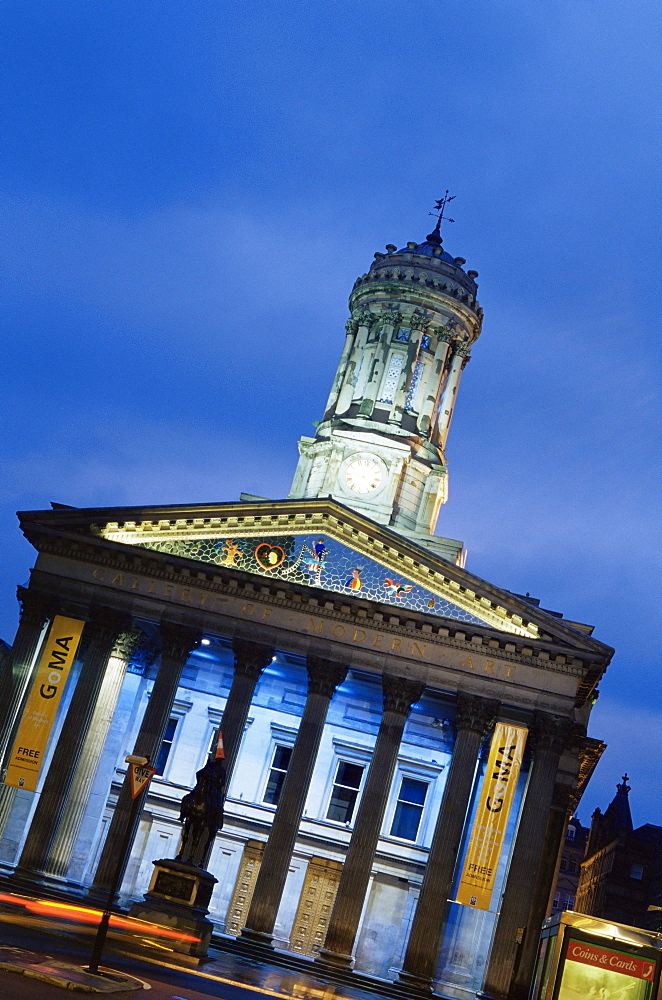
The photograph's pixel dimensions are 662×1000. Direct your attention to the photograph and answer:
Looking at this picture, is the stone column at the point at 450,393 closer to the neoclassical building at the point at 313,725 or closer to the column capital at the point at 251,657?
the neoclassical building at the point at 313,725

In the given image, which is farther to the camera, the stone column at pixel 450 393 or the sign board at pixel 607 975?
→ the stone column at pixel 450 393

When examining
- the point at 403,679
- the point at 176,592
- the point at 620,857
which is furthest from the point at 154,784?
the point at 620,857

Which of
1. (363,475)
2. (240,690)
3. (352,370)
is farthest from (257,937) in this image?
(352,370)

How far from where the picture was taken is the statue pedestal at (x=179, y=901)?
106ft

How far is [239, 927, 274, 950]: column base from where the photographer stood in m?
38.7

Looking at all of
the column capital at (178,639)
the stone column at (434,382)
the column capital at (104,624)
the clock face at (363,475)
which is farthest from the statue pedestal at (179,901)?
the stone column at (434,382)

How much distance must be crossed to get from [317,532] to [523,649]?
27.4 ft

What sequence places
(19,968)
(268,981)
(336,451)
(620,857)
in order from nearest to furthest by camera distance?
(19,968) < (268,981) < (336,451) < (620,857)

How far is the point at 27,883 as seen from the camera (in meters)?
39.2

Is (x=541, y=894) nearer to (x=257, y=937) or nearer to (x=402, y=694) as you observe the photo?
(x=402, y=694)

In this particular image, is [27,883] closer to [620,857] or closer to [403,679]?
[403,679]

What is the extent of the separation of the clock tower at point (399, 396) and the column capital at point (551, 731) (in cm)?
1345

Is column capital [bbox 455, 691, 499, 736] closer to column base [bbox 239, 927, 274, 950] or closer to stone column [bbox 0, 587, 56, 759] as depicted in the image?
column base [bbox 239, 927, 274, 950]

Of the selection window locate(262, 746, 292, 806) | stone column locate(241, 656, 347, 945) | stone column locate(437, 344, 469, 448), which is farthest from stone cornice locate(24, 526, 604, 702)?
stone column locate(437, 344, 469, 448)
